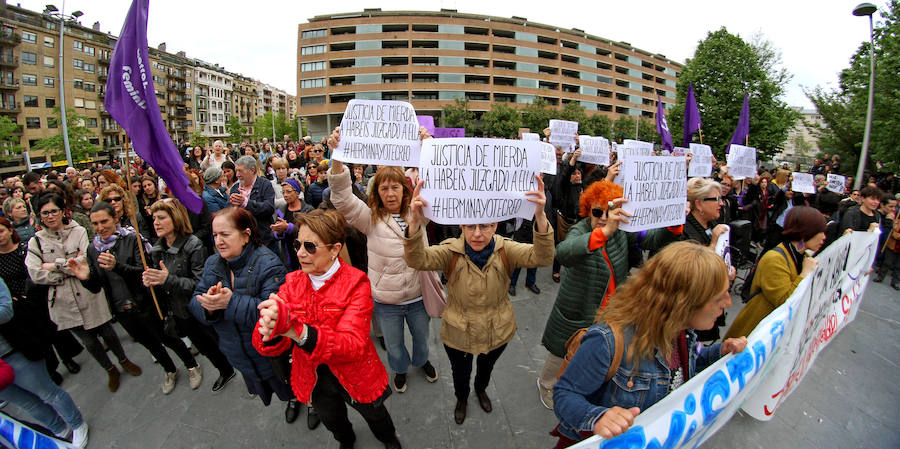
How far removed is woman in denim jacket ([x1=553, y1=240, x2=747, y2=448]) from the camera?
1.54 meters

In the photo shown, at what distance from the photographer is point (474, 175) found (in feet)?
8.08

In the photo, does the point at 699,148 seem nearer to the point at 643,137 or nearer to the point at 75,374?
the point at 75,374

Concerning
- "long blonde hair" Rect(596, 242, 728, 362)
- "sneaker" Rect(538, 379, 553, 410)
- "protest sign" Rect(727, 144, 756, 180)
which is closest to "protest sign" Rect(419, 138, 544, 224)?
"long blonde hair" Rect(596, 242, 728, 362)

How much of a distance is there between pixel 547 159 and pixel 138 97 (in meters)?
3.19

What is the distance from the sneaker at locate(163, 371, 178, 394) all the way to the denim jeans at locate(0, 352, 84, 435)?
2.08 ft

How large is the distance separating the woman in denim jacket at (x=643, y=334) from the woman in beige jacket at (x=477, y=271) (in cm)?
86

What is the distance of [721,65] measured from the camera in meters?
23.7

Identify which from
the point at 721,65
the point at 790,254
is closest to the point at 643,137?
the point at 721,65

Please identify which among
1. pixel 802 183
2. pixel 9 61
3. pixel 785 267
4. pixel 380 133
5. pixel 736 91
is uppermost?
pixel 9 61

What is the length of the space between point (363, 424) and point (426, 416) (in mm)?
565

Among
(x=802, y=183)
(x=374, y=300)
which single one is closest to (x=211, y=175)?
(x=374, y=300)

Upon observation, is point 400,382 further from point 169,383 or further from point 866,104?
point 866,104

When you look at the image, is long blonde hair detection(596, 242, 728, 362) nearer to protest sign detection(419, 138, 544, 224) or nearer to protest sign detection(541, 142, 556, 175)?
protest sign detection(419, 138, 544, 224)

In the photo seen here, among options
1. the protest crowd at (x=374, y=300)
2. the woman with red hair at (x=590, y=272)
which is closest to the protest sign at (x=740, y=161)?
the protest crowd at (x=374, y=300)
